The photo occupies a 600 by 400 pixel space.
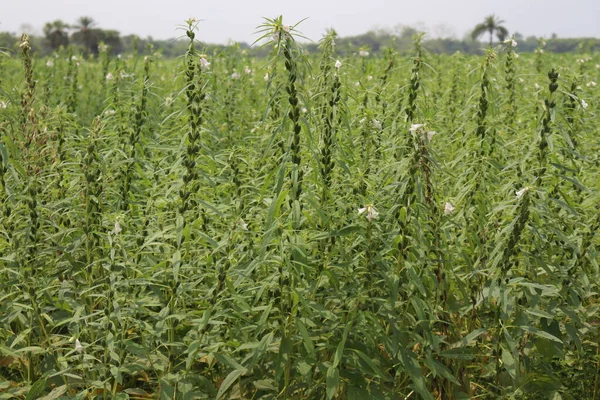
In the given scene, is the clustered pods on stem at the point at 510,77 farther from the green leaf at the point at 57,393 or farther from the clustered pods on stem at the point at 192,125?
the green leaf at the point at 57,393

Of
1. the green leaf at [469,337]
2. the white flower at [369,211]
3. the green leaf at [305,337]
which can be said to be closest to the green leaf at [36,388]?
the green leaf at [305,337]

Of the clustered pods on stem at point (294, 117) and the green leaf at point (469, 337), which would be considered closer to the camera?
the clustered pods on stem at point (294, 117)

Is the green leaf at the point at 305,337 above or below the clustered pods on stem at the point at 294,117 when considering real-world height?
below

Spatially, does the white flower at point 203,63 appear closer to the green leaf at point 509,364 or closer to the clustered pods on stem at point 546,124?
the clustered pods on stem at point 546,124

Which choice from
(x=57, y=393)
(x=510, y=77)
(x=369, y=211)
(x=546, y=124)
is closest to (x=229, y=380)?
(x=57, y=393)

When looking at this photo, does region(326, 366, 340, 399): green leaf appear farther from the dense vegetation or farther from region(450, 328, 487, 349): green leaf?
region(450, 328, 487, 349): green leaf

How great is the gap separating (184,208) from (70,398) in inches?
41.5

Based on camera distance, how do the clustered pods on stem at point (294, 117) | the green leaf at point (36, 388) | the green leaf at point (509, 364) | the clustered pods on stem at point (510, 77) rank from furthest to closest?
1. the clustered pods on stem at point (510, 77)
2. the green leaf at point (509, 364)
3. the green leaf at point (36, 388)
4. the clustered pods on stem at point (294, 117)

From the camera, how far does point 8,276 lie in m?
3.53

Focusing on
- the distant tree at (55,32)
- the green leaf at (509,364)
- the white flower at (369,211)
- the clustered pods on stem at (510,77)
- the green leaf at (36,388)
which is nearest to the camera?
the white flower at (369,211)

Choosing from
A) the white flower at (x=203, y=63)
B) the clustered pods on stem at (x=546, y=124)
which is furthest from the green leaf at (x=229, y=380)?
the clustered pods on stem at (x=546, y=124)

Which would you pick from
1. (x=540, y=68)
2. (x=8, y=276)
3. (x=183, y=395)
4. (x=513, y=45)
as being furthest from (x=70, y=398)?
(x=540, y=68)

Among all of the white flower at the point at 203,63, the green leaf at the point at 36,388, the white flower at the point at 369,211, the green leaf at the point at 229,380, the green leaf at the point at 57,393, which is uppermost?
the white flower at the point at 203,63

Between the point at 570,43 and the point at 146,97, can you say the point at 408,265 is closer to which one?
the point at 146,97
